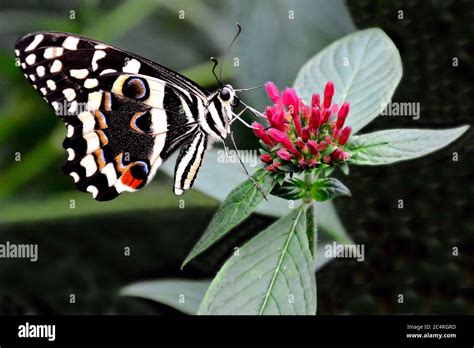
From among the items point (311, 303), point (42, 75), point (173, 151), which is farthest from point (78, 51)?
point (311, 303)

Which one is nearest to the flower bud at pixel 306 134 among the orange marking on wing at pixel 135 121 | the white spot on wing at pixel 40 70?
the orange marking on wing at pixel 135 121

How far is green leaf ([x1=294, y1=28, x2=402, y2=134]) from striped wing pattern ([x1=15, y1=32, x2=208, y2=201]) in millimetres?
215

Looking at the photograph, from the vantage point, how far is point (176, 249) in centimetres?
170

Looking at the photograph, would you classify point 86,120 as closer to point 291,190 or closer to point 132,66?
point 132,66

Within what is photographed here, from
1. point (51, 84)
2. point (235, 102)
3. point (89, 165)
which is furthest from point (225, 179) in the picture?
point (51, 84)

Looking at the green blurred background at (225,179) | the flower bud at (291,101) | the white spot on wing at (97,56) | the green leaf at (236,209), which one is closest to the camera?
the green leaf at (236,209)

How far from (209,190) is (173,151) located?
0.36 feet

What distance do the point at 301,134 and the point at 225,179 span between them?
0.30 meters

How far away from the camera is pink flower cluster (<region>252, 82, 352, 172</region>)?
3.20 feet

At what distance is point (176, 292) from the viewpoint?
126 centimetres

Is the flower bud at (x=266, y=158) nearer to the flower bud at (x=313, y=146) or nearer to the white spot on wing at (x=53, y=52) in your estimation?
the flower bud at (x=313, y=146)

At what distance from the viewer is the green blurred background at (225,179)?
1339 mm

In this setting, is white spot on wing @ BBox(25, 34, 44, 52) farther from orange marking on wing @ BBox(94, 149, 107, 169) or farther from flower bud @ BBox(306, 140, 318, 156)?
flower bud @ BBox(306, 140, 318, 156)

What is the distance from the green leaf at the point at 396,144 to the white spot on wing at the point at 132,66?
42cm
